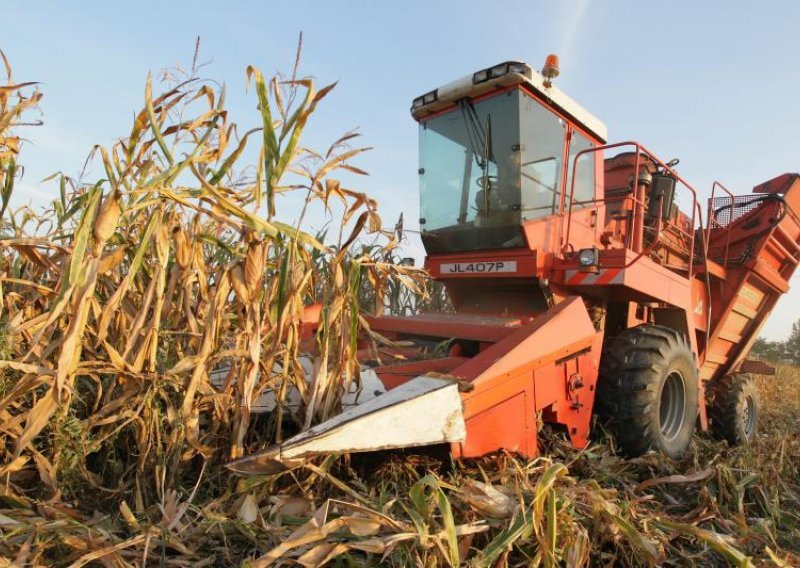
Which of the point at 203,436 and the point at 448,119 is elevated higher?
the point at 448,119

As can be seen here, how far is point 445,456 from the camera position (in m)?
2.25

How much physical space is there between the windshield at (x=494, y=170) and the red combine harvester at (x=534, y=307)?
1cm

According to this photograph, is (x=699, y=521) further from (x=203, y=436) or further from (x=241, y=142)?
(x=241, y=142)

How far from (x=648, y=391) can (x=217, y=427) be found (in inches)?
92.0

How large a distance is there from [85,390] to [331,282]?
3.57ft

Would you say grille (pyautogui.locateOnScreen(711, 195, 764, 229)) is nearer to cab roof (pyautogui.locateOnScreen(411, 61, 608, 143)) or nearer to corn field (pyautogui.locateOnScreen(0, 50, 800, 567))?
cab roof (pyautogui.locateOnScreen(411, 61, 608, 143))

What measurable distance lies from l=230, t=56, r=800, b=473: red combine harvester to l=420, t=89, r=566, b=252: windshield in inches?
0.4

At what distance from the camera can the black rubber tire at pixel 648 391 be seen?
9.95 feet

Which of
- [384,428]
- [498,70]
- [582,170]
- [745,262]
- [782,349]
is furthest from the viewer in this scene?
[782,349]

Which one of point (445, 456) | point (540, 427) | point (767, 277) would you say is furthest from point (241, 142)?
point (767, 277)

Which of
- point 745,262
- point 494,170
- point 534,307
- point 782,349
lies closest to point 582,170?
point 494,170

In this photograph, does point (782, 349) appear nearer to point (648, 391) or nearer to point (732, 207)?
point (732, 207)

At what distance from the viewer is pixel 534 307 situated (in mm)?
3648

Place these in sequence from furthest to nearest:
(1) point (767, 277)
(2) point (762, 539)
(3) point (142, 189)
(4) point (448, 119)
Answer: (1) point (767, 277) < (4) point (448, 119) < (2) point (762, 539) < (3) point (142, 189)
